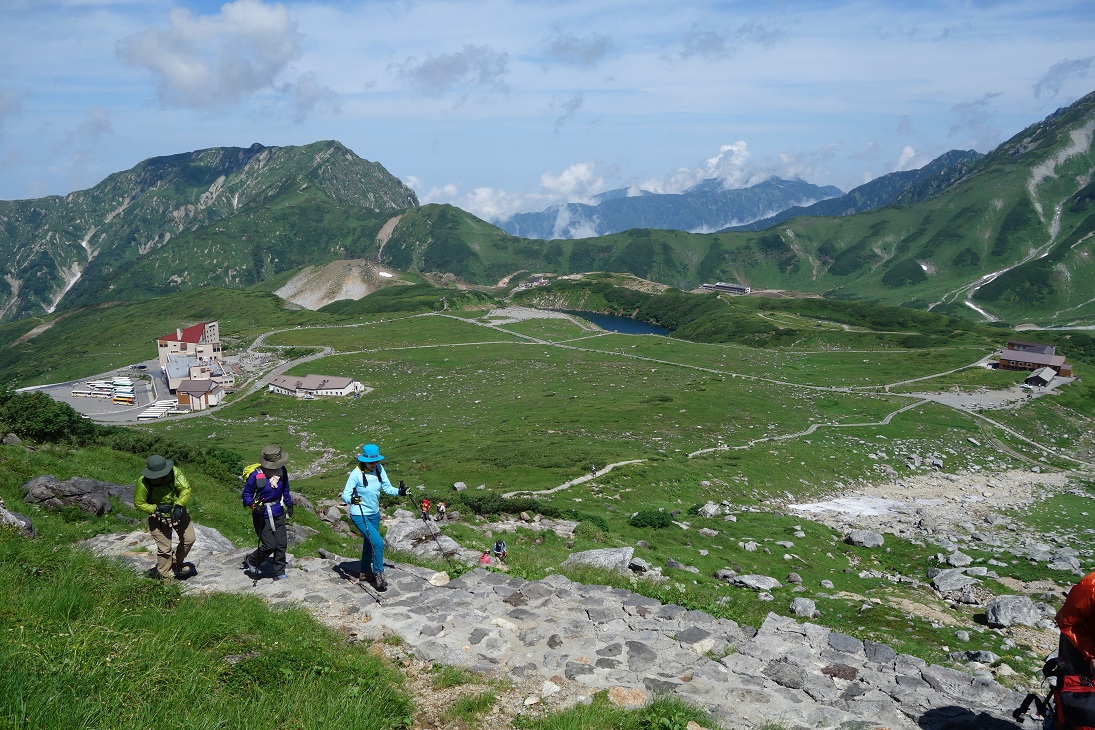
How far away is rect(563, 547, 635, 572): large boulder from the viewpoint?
2156cm

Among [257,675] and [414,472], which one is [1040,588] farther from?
[414,472]

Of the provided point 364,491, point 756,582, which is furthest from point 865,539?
point 364,491

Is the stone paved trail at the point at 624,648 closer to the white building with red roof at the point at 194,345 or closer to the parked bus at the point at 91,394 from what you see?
the parked bus at the point at 91,394

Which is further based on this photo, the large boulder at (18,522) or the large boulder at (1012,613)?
the large boulder at (1012,613)

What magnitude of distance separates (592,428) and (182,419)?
6859cm

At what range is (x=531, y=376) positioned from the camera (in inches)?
4247

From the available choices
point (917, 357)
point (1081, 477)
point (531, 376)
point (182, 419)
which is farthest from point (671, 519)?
point (917, 357)

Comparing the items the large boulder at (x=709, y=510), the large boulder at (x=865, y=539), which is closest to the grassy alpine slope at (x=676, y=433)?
the large boulder at (x=865, y=539)

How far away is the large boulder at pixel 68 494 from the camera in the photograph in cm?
1616

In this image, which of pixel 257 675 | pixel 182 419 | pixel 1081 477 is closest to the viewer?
pixel 257 675

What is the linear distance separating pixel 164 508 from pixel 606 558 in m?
14.5

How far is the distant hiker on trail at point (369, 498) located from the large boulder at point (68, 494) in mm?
8522

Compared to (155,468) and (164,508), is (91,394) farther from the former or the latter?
(155,468)

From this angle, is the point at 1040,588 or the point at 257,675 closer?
the point at 257,675
